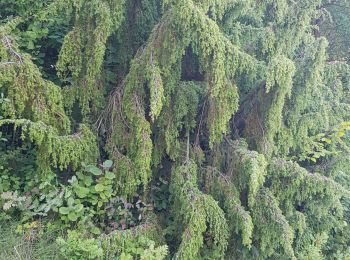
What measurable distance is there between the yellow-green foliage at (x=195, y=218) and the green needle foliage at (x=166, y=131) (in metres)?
0.01

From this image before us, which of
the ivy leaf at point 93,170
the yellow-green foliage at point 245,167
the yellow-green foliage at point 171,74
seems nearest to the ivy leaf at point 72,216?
the ivy leaf at point 93,170

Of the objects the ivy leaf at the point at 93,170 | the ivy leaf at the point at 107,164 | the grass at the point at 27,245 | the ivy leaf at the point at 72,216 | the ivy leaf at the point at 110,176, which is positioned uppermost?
the ivy leaf at the point at 107,164

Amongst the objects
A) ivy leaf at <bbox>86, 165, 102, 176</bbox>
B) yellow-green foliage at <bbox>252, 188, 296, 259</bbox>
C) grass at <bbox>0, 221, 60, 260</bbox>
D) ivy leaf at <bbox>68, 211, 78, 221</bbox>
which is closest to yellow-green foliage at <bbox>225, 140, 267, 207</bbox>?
yellow-green foliage at <bbox>252, 188, 296, 259</bbox>

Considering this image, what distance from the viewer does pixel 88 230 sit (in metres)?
2.97

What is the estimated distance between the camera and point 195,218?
2.70 metres

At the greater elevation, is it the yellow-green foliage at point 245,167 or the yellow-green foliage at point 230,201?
the yellow-green foliage at point 245,167

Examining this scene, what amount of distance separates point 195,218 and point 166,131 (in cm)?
80

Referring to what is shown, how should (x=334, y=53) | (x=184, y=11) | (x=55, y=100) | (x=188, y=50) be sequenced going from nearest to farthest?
(x=184, y=11)
(x=55, y=100)
(x=188, y=50)
(x=334, y=53)

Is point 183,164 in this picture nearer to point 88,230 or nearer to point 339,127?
point 88,230

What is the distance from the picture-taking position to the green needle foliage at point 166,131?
8.82ft

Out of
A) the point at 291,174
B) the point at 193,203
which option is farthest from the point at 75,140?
the point at 291,174

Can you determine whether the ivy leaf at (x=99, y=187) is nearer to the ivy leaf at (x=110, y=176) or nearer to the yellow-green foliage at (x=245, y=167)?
the ivy leaf at (x=110, y=176)

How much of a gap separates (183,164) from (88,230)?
3.25ft

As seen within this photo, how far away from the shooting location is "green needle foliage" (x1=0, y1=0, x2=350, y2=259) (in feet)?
8.82
